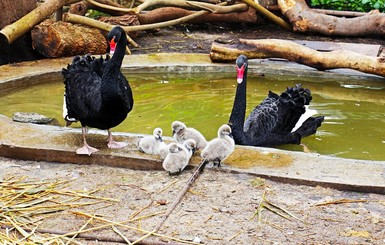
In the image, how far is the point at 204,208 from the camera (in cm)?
369

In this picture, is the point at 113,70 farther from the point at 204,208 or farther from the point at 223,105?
the point at 223,105

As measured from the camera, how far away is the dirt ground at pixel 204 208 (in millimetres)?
3361

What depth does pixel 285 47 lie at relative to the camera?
311 inches

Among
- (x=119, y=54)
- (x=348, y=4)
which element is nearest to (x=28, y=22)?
(x=119, y=54)

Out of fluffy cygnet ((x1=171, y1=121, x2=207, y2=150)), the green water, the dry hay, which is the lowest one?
the green water

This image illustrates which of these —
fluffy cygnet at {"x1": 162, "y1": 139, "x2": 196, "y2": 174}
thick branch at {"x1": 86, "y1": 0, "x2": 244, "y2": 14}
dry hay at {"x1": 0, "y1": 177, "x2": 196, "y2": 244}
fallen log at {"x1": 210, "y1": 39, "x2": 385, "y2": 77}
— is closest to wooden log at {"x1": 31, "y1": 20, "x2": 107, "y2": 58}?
thick branch at {"x1": 86, "y1": 0, "x2": 244, "y2": 14}

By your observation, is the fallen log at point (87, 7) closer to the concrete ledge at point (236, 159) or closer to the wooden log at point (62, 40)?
Result: the wooden log at point (62, 40)

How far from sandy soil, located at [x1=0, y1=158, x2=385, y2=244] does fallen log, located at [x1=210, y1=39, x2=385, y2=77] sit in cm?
373

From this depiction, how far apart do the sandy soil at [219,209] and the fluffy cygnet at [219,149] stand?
97 mm

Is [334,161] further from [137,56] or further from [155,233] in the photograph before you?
[137,56]

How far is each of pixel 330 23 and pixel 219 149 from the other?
6777 millimetres

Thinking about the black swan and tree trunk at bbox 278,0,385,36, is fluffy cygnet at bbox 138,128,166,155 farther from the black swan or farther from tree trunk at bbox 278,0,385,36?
tree trunk at bbox 278,0,385,36

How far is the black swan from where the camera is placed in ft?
17.3

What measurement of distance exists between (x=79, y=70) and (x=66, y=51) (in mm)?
3552
